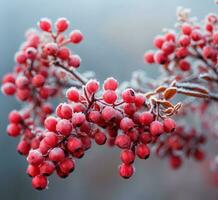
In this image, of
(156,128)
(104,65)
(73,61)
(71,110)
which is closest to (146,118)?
(156,128)

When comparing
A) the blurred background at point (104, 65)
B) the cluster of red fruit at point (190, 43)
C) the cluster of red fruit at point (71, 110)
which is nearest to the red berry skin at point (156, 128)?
the cluster of red fruit at point (71, 110)

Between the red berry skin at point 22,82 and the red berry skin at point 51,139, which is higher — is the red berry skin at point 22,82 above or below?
above

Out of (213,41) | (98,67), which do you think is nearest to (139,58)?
(98,67)

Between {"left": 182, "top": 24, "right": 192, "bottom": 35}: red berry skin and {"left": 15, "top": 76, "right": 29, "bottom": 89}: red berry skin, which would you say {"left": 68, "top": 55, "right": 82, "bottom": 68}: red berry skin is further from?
{"left": 182, "top": 24, "right": 192, "bottom": 35}: red berry skin

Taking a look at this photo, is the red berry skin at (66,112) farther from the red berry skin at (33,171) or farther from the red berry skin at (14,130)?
the red berry skin at (14,130)

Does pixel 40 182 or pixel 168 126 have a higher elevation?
pixel 168 126

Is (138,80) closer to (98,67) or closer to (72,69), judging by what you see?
(72,69)

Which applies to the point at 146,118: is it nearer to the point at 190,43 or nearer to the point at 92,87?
the point at 92,87

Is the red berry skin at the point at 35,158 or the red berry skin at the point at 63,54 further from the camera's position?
the red berry skin at the point at 63,54
